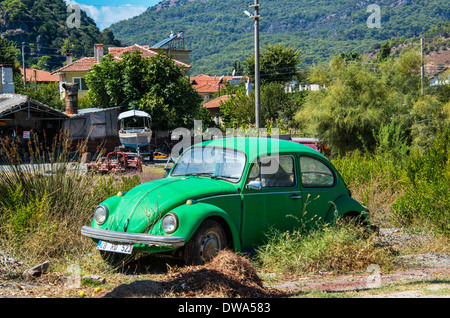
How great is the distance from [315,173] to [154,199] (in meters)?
2.95

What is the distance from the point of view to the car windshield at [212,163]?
7.47 metres

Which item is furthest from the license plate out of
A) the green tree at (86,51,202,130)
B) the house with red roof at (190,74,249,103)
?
the house with red roof at (190,74,249,103)

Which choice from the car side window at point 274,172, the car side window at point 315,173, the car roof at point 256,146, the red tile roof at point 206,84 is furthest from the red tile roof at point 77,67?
the car side window at point 274,172

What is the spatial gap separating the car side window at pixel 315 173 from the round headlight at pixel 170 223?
261cm

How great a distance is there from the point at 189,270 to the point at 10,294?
6.46ft

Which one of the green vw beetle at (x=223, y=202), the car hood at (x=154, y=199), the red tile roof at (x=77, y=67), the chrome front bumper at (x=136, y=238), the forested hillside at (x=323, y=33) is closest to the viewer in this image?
the chrome front bumper at (x=136, y=238)

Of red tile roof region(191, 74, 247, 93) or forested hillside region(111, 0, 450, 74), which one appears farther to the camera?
forested hillside region(111, 0, 450, 74)

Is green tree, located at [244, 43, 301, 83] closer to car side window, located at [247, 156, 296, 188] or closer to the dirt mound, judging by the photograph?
car side window, located at [247, 156, 296, 188]

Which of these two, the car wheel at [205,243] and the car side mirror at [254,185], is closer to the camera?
the car wheel at [205,243]

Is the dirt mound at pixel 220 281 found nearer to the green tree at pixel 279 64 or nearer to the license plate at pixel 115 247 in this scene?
the license plate at pixel 115 247

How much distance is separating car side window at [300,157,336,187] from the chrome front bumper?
2.79 metres

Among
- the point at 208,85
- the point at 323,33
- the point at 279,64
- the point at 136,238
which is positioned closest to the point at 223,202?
the point at 136,238

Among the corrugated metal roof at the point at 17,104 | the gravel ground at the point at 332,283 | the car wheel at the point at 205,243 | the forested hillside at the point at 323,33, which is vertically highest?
the forested hillside at the point at 323,33

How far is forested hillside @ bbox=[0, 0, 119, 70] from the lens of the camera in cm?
9839
